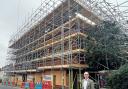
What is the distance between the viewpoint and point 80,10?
27.0m

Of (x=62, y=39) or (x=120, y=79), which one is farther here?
(x=62, y=39)

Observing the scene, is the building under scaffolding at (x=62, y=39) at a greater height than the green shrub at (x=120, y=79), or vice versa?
the building under scaffolding at (x=62, y=39)

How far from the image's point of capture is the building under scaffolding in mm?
25625

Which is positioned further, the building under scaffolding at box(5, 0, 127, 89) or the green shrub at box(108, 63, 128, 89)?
the building under scaffolding at box(5, 0, 127, 89)

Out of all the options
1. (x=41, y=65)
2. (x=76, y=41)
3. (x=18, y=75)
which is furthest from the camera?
(x=18, y=75)

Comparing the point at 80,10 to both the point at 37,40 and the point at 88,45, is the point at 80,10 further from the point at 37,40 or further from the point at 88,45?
the point at 37,40

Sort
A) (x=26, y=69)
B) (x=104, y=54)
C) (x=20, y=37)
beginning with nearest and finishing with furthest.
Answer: (x=104, y=54), (x=26, y=69), (x=20, y=37)

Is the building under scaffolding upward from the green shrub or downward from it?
upward

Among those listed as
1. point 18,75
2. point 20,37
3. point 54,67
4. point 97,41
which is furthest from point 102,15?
point 18,75

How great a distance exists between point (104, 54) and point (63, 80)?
19.2 feet

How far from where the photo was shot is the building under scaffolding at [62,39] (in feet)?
84.1

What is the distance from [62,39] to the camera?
26.8 metres

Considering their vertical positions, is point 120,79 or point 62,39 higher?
point 62,39

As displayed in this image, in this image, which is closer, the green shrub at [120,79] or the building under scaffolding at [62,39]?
the green shrub at [120,79]
